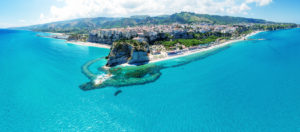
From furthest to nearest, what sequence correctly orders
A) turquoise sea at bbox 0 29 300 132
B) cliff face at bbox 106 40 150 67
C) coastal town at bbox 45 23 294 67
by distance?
coastal town at bbox 45 23 294 67 → cliff face at bbox 106 40 150 67 → turquoise sea at bbox 0 29 300 132

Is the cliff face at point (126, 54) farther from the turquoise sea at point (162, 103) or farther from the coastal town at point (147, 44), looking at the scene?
the turquoise sea at point (162, 103)

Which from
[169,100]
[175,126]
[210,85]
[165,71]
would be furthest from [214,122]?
[165,71]

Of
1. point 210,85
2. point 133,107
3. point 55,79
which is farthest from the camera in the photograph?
point 55,79

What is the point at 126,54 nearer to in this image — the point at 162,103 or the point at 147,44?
the point at 147,44

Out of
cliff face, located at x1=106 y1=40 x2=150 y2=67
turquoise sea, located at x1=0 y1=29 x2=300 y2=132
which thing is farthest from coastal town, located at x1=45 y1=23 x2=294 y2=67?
turquoise sea, located at x1=0 y1=29 x2=300 y2=132

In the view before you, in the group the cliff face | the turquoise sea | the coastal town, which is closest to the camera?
the turquoise sea

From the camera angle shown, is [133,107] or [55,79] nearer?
[133,107]

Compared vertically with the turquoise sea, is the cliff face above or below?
above

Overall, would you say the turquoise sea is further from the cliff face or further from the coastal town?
the coastal town

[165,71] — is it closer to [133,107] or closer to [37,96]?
[133,107]
